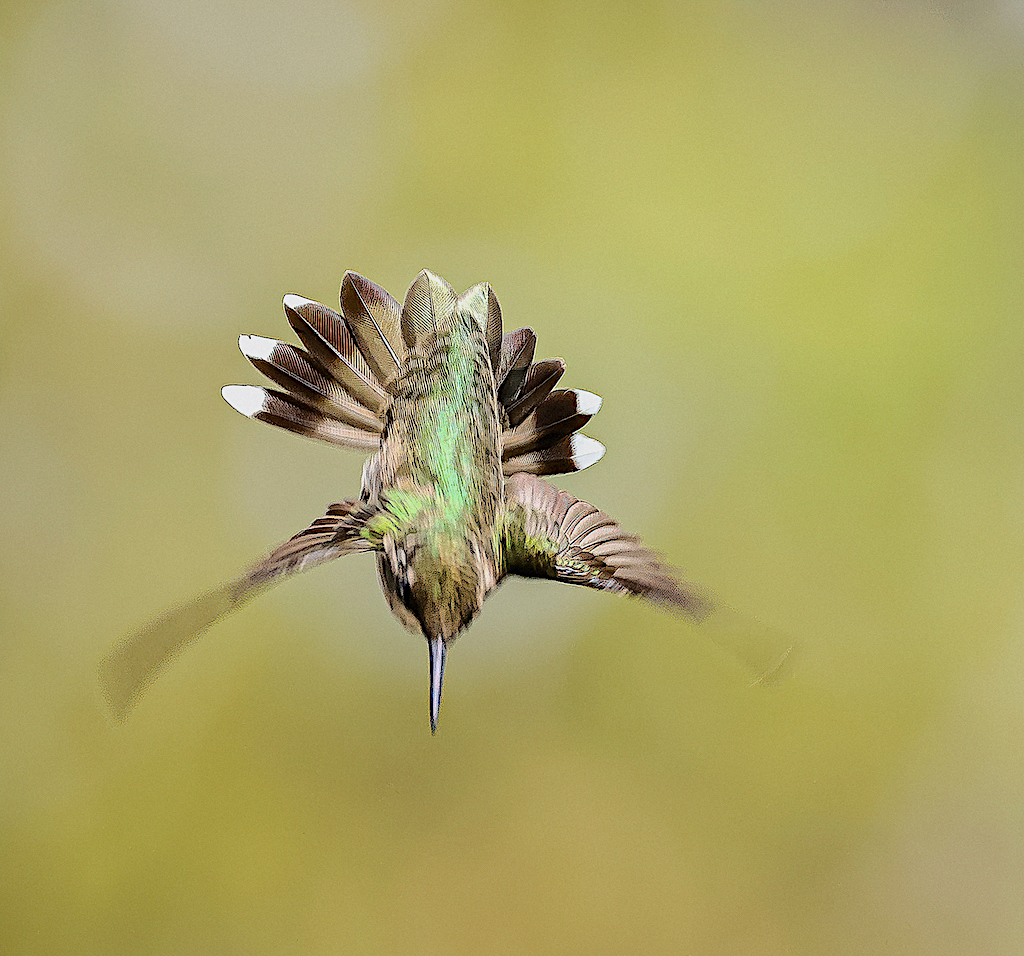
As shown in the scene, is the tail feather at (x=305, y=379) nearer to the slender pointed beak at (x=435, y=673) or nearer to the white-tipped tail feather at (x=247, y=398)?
the white-tipped tail feather at (x=247, y=398)

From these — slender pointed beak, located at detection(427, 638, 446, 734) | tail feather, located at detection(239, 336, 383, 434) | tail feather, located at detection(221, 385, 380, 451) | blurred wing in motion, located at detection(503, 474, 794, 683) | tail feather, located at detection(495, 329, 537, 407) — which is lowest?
slender pointed beak, located at detection(427, 638, 446, 734)

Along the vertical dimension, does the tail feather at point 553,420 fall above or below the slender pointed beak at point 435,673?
above

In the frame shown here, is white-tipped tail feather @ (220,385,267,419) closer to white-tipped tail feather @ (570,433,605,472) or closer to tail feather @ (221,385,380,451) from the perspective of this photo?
tail feather @ (221,385,380,451)

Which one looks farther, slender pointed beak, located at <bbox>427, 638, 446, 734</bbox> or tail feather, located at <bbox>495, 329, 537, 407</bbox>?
tail feather, located at <bbox>495, 329, 537, 407</bbox>

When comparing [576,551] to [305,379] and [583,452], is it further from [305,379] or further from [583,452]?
[305,379]

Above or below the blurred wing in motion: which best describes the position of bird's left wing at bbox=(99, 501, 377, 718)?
below

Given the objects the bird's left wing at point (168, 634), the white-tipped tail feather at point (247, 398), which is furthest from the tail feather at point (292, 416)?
the bird's left wing at point (168, 634)

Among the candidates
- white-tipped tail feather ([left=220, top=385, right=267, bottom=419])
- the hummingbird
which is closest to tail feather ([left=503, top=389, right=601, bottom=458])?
the hummingbird

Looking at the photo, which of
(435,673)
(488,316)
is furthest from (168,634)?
(488,316)

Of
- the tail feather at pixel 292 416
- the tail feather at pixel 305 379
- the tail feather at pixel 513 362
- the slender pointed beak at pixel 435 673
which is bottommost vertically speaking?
the slender pointed beak at pixel 435 673
